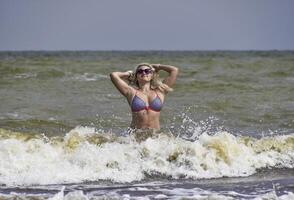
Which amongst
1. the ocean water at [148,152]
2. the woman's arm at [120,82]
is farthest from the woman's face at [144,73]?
the ocean water at [148,152]

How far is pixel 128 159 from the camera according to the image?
812cm

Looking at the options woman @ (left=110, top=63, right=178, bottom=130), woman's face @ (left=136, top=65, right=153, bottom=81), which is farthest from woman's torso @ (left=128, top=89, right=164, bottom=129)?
woman's face @ (left=136, top=65, right=153, bottom=81)

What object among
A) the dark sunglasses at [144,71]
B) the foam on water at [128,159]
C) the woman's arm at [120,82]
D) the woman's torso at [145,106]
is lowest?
the foam on water at [128,159]

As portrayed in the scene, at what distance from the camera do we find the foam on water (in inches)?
297

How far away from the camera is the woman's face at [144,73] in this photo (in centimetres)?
833

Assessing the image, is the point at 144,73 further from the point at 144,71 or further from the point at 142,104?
the point at 142,104

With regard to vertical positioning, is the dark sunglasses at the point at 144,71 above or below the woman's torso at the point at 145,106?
above

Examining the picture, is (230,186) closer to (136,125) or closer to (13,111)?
(136,125)

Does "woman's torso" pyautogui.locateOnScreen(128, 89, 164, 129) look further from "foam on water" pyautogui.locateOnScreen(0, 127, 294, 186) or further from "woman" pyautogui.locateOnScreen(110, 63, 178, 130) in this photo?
"foam on water" pyautogui.locateOnScreen(0, 127, 294, 186)

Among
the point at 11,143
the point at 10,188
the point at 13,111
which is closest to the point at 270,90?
the point at 13,111

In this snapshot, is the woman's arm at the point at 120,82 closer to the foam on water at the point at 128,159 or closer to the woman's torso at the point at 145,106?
the woman's torso at the point at 145,106

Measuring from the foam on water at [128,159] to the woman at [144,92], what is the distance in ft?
0.79

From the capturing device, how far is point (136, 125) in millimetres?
8625

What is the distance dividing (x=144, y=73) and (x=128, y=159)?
106cm
